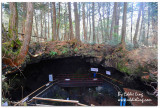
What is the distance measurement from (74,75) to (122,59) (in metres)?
5.86

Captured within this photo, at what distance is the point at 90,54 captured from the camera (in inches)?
356

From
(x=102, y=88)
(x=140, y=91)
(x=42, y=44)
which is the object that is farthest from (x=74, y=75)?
(x=140, y=91)

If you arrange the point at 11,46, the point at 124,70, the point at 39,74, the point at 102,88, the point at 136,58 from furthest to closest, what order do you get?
the point at 102,88 < the point at 39,74 < the point at 124,70 < the point at 136,58 < the point at 11,46

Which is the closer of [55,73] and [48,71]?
[48,71]

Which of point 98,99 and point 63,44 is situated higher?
point 63,44

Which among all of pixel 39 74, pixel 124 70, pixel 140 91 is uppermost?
pixel 124 70

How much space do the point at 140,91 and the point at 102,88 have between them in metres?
3.91

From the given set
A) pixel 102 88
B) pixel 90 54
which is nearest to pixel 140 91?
pixel 102 88

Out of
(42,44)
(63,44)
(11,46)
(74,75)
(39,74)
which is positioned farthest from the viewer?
(74,75)

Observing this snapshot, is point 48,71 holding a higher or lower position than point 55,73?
higher

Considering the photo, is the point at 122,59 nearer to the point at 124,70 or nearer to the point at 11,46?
the point at 124,70

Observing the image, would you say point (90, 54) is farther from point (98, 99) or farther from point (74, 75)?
point (98, 99)

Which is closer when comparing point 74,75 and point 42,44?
point 42,44

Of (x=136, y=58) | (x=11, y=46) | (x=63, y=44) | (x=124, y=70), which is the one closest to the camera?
(x=11, y=46)
